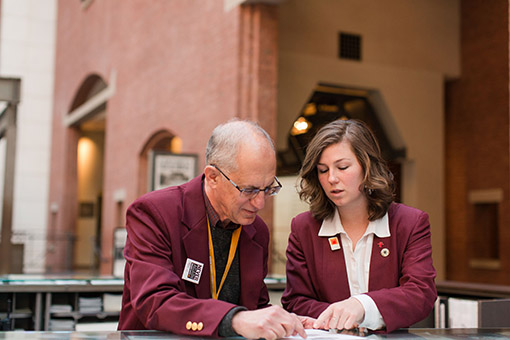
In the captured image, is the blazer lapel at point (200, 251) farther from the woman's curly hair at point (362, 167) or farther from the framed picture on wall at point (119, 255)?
the framed picture on wall at point (119, 255)

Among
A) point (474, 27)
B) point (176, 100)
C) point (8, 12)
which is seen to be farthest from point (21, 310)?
point (8, 12)

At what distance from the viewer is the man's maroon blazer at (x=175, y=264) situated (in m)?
1.88

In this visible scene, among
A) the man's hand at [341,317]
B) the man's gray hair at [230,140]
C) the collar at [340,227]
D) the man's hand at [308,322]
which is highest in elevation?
the man's gray hair at [230,140]

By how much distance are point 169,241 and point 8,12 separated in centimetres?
2283

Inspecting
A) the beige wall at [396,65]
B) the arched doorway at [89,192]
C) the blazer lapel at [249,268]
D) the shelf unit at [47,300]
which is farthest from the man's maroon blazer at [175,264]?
the arched doorway at [89,192]

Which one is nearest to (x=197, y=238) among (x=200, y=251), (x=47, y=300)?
(x=200, y=251)

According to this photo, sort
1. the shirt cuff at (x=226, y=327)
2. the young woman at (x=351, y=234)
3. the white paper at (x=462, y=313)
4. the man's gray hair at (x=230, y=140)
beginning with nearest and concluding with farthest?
the shirt cuff at (x=226, y=327) < the man's gray hair at (x=230, y=140) < the young woman at (x=351, y=234) < the white paper at (x=462, y=313)

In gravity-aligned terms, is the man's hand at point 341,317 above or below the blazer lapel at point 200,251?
below

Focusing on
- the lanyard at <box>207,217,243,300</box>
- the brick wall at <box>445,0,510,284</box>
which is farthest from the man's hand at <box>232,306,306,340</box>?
the brick wall at <box>445,0,510,284</box>

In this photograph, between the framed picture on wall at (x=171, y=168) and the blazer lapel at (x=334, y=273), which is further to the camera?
the framed picture on wall at (x=171, y=168)

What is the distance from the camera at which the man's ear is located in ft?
6.97

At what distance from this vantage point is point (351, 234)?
2.50 metres

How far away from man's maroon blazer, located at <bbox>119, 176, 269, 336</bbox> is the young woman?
0.21 m

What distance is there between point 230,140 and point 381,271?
0.81 metres
